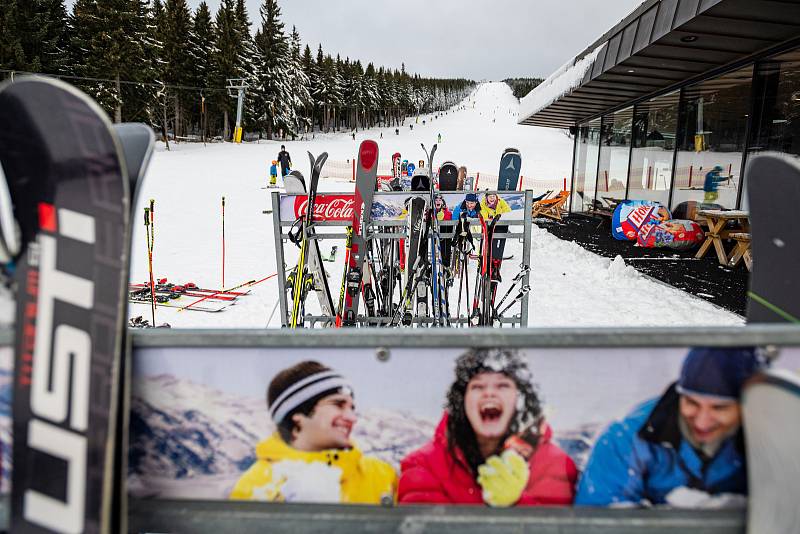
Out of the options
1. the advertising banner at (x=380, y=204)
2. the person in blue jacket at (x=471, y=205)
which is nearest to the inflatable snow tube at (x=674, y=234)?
the advertising banner at (x=380, y=204)

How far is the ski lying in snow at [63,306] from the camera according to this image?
1352mm

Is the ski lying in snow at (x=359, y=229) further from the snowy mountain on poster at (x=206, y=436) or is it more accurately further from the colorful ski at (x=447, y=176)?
the snowy mountain on poster at (x=206, y=436)

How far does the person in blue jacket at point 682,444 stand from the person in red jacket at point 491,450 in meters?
0.12

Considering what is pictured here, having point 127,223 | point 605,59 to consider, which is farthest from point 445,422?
point 605,59

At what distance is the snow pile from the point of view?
412 inches

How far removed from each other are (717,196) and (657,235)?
1.24 metres

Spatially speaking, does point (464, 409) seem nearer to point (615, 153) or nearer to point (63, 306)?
point (63, 306)

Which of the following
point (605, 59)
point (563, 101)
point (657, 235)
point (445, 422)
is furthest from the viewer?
point (563, 101)

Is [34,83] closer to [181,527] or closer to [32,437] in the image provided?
[32,437]

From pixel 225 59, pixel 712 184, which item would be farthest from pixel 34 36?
pixel 712 184

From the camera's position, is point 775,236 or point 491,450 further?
point 775,236

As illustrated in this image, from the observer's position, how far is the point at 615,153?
564 inches

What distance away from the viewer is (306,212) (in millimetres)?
4578

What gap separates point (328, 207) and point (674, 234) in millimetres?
7849
